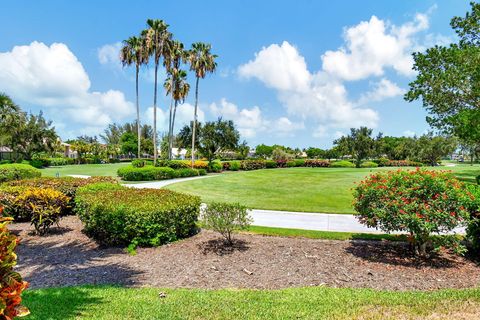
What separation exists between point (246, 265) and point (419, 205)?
3.50m

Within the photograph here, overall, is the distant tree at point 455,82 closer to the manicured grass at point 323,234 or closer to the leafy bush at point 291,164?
the manicured grass at point 323,234

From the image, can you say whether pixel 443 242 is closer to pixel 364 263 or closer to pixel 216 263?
pixel 364 263

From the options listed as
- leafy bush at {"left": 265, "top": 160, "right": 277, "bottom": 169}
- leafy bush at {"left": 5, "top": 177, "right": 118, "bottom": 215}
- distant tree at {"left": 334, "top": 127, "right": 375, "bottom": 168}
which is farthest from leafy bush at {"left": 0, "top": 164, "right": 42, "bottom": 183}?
distant tree at {"left": 334, "top": 127, "right": 375, "bottom": 168}

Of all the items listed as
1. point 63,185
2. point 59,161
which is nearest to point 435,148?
point 63,185

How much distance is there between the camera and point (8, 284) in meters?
2.25

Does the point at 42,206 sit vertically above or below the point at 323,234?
above

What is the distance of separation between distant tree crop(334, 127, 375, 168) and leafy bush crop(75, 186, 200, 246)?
51.8 metres

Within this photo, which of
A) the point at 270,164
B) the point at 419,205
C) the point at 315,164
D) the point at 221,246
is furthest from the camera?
the point at 315,164

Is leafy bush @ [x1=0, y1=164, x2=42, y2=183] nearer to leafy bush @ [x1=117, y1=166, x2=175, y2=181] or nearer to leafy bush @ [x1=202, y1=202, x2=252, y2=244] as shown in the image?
leafy bush @ [x1=117, y1=166, x2=175, y2=181]

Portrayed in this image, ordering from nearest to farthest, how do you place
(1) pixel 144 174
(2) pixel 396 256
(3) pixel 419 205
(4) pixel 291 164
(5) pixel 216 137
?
1. (3) pixel 419 205
2. (2) pixel 396 256
3. (1) pixel 144 174
4. (5) pixel 216 137
5. (4) pixel 291 164

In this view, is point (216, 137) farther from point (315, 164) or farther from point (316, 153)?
point (316, 153)

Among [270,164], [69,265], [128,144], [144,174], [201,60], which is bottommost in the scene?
[69,265]

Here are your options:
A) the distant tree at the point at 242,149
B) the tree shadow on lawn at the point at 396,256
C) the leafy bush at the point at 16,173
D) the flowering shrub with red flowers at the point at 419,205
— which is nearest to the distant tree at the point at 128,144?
the distant tree at the point at 242,149

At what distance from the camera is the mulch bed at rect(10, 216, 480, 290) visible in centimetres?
534
